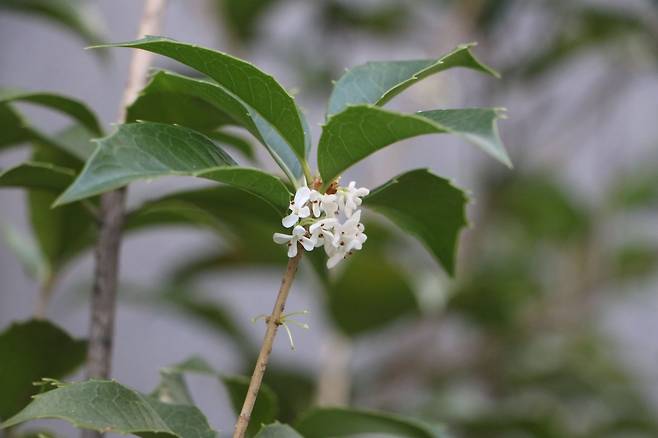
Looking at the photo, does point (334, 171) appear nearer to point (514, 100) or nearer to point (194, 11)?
point (194, 11)

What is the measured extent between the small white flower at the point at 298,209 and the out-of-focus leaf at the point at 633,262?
112 cm

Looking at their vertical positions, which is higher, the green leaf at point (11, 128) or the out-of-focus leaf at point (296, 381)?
the out-of-focus leaf at point (296, 381)

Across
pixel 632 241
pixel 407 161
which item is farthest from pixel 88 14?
pixel 407 161

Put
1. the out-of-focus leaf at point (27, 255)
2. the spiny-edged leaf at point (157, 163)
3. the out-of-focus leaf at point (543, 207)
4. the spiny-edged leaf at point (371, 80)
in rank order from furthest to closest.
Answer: the out-of-focus leaf at point (543, 207)
the out-of-focus leaf at point (27, 255)
the spiny-edged leaf at point (371, 80)
the spiny-edged leaf at point (157, 163)

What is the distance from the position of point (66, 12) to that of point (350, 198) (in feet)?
1.49

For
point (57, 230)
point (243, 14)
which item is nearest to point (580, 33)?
point (243, 14)

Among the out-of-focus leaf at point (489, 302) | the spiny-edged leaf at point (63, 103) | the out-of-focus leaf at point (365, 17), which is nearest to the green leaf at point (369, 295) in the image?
the out-of-focus leaf at point (489, 302)

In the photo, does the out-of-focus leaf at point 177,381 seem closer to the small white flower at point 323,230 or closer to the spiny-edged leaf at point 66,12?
the small white flower at point 323,230

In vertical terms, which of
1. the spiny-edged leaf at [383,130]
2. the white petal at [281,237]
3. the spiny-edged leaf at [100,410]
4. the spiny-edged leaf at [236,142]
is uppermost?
the spiny-edged leaf at [236,142]

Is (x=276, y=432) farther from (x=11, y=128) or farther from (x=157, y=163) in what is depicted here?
(x=11, y=128)

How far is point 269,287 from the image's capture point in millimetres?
2061

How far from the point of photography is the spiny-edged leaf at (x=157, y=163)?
0.32m

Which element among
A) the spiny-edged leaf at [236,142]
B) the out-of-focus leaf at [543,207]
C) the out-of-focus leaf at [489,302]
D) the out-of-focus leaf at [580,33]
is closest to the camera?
the spiny-edged leaf at [236,142]

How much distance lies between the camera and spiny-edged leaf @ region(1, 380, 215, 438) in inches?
13.5
